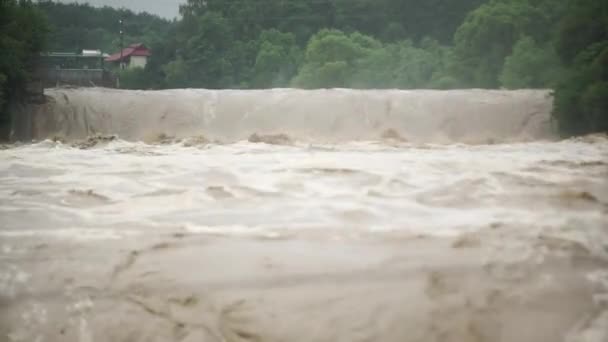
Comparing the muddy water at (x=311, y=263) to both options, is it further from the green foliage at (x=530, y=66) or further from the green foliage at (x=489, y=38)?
the green foliage at (x=489, y=38)

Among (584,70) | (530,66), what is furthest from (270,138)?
(530,66)

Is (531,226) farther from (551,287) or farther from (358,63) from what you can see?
(358,63)

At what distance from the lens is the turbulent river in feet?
5.11

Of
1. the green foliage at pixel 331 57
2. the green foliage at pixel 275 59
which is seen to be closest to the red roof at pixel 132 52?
the green foliage at pixel 275 59

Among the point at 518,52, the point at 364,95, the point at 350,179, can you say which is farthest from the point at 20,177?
the point at 518,52

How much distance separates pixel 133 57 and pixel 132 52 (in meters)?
0.15

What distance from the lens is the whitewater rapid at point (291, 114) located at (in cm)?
768

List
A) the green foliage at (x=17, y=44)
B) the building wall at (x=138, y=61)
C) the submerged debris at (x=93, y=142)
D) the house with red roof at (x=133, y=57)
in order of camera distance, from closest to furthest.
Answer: the submerged debris at (x=93, y=142)
the green foliage at (x=17, y=44)
the house with red roof at (x=133, y=57)
the building wall at (x=138, y=61)

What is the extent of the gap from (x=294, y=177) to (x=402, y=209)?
2.66 feet

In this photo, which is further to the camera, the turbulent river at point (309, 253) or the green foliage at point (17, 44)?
the green foliage at point (17, 44)

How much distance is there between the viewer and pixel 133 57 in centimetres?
786

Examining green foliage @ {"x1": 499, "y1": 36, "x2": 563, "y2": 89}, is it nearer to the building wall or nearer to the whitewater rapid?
the whitewater rapid

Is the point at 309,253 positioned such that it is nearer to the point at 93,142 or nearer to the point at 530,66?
the point at 93,142

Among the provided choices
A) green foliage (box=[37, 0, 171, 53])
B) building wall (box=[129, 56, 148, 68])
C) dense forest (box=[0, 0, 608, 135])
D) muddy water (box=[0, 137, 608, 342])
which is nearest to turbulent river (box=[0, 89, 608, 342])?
muddy water (box=[0, 137, 608, 342])
